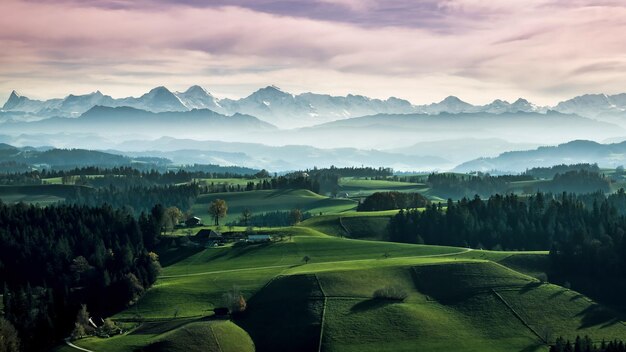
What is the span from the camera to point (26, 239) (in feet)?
634

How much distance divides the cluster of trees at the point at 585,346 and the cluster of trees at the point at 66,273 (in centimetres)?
7443

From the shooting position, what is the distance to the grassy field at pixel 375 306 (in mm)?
125625

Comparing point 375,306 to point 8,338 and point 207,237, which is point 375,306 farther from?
point 207,237

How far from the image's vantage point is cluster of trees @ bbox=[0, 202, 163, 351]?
138 metres

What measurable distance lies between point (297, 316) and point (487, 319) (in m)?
31.1

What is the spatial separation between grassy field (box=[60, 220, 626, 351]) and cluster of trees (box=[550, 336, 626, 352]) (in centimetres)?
382

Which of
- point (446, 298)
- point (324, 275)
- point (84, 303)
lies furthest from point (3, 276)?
point (446, 298)

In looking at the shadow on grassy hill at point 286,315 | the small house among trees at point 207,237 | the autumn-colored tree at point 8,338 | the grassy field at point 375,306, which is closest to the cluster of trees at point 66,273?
the autumn-colored tree at point 8,338

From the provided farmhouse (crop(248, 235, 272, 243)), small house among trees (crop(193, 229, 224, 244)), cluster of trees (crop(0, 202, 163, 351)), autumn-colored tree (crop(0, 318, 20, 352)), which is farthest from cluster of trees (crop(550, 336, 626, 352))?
small house among trees (crop(193, 229, 224, 244))

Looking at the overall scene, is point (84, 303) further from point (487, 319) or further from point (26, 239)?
point (487, 319)

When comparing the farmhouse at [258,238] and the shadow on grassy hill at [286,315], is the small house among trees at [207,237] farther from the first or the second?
the shadow on grassy hill at [286,315]

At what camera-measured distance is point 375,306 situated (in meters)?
136

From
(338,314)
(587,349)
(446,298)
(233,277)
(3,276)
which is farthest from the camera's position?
(3,276)

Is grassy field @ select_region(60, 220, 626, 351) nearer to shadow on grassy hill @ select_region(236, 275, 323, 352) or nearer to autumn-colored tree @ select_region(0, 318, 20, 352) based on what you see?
shadow on grassy hill @ select_region(236, 275, 323, 352)
